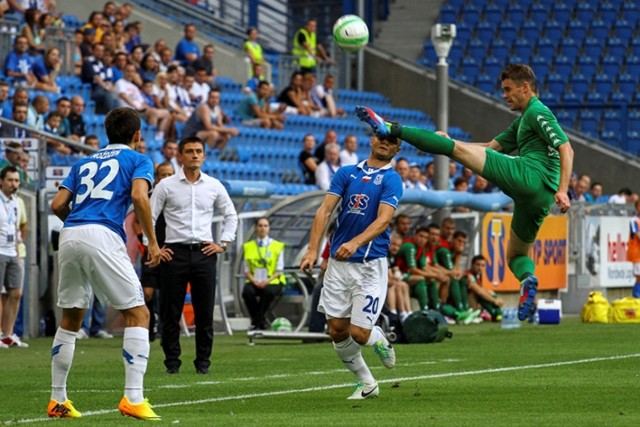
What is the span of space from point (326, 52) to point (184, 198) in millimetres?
20302

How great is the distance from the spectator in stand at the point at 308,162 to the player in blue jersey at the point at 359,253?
1394 centimetres

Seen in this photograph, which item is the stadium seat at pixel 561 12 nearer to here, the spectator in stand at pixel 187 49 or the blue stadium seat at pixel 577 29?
the blue stadium seat at pixel 577 29

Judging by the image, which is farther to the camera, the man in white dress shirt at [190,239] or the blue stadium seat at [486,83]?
the blue stadium seat at [486,83]

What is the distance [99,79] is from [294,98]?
20.4ft

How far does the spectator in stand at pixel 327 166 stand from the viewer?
78.8ft

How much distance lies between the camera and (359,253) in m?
10.3

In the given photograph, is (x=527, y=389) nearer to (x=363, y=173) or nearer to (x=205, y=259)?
(x=363, y=173)

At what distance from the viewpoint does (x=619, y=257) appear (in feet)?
89.6

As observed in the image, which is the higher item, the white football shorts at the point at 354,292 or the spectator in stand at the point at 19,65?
the spectator in stand at the point at 19,65

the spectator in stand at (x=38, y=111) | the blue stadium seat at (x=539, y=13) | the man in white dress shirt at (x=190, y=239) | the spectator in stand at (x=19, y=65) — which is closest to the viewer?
the man in white dress shirt at (x=190, y=239)

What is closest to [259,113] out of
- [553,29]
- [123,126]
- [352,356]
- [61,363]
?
[553,29]

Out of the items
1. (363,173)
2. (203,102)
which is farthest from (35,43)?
(363,173)

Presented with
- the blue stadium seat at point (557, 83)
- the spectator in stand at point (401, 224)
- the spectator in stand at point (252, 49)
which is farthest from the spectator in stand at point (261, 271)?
the blue stadium seat at point (557, 83)

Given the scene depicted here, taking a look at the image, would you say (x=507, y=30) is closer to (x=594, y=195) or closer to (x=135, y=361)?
(x=594, y=195)
